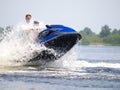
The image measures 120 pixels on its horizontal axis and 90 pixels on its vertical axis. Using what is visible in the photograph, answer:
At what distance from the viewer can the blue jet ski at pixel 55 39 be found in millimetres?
21047

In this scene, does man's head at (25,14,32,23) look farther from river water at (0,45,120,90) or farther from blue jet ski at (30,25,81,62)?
river water at (0,45,120,90)

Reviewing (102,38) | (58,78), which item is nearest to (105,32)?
(102,38)

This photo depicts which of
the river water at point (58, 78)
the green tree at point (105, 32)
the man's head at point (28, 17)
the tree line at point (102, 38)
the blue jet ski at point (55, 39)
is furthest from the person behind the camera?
the green tree at point (105, 32)

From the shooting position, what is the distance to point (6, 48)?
22516 mm

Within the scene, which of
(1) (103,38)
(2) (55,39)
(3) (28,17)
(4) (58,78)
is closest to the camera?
(4) (58,78)

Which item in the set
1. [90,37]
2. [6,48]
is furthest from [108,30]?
[6,48]

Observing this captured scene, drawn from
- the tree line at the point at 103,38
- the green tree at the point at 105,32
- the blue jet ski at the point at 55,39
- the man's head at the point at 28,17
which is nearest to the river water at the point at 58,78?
the blue jet ski at the point at 55,39

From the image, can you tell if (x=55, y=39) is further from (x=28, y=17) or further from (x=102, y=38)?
(x=102, y=38)

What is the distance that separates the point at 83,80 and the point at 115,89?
1.88 m

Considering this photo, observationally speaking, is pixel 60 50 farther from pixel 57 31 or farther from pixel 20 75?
pixel 20 75

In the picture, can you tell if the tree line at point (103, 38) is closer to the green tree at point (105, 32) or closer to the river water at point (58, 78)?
the green tree at point (105, 32)

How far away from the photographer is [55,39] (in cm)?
2105

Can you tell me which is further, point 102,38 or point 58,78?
point 102,38

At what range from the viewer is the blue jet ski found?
21.0 meters
